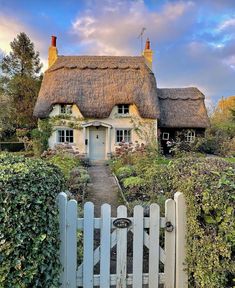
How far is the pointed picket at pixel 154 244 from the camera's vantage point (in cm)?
319

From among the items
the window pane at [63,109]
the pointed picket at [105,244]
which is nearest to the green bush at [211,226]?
the pointed picket at [105,244]

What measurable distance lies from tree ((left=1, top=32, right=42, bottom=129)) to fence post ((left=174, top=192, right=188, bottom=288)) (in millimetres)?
27317

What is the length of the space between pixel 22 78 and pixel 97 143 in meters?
14.6

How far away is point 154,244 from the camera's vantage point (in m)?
3.22

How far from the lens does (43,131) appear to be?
768 inches

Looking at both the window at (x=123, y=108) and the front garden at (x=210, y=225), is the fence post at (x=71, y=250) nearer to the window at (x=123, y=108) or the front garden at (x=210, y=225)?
the front garden at (x=210, y=225)

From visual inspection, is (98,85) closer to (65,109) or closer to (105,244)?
(65,109)

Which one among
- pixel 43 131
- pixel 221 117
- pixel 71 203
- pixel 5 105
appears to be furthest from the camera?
pixel 221 117

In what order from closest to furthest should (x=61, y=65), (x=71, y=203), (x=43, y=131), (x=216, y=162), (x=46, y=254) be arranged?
(x=46, y=254) < (x=71, y=203) < (x=216, y=162) < (x=43, y=131) < (x=61, y=65)

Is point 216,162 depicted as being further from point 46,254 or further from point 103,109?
point 103,109

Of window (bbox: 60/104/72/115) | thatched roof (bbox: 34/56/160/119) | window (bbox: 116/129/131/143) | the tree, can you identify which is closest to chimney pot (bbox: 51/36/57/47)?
thatched roof (bbox: 34/56/160/119)

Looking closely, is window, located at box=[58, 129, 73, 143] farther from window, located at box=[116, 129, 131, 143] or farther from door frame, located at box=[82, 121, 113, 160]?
window, located at box=[116, 129, 131, 143]

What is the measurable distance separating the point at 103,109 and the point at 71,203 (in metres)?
16.9

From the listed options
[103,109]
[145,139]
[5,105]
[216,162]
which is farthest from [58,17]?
[5,105]
